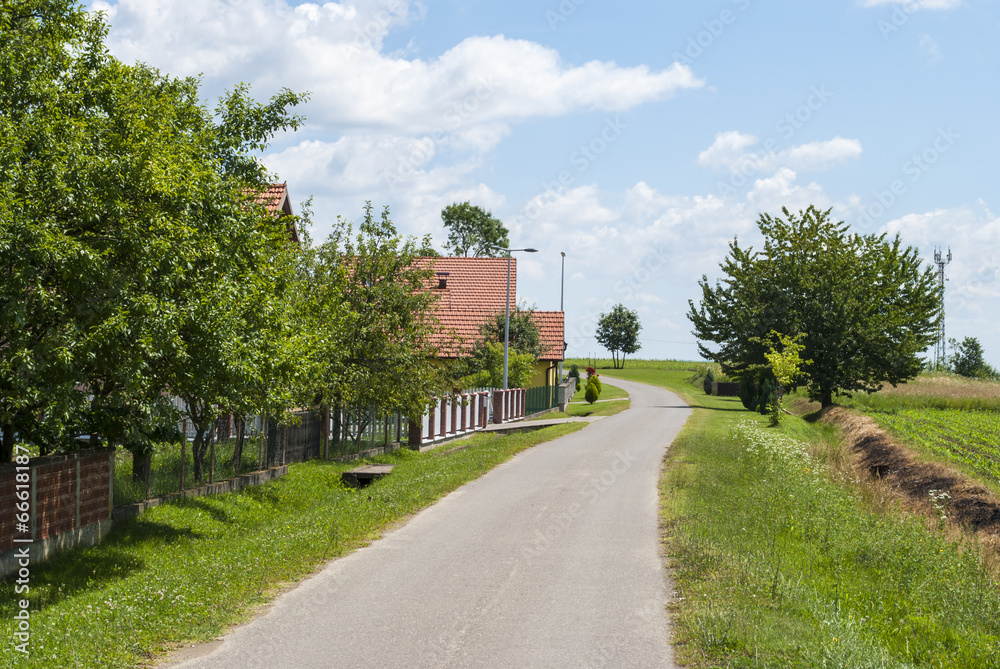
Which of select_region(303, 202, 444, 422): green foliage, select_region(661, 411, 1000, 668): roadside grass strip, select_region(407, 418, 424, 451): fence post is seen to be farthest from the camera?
A: select_region(407, 418, 424, 451): fence post

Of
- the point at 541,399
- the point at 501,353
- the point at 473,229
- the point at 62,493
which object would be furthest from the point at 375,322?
the point at 473,229

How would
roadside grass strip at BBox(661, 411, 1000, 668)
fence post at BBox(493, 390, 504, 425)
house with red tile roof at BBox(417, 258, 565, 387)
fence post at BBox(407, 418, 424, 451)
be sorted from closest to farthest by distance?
roadside grass strip at BBox(661, 411, 1000, 668) → fence post at BBox(407, 418, 424, 451) → fence post at BBox(493, 390, 504, 425) → house with red tile roof at BBox(417, 258, 565, 387)

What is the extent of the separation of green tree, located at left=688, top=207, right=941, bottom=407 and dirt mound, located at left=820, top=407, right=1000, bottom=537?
1533 centimetres

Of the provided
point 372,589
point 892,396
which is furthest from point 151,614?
point 892,396

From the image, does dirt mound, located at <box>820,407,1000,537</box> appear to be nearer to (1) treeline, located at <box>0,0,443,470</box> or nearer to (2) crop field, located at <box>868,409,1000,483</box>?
(2) crop field, located at <box>868,409,1000,483</box>

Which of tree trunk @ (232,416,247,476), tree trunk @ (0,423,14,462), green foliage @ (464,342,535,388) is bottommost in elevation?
tree trunk @ (232,416,247,476)

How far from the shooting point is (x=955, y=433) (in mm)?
30266

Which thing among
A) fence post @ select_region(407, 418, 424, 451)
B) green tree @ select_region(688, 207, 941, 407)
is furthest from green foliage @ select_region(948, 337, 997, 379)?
fence post @ select_region(407, 418, 424, 451)

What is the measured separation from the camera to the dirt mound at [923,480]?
55.1 ft

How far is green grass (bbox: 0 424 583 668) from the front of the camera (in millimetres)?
7348

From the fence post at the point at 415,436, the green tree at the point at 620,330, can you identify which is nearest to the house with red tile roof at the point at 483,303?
the fence post at the point at 415,436

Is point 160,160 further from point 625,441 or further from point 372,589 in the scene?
point 625,441

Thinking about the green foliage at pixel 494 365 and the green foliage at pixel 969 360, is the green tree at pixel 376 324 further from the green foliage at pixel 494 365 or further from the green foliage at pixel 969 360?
the green foliage at pixel 969 360

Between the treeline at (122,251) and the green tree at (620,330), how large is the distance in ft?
340
